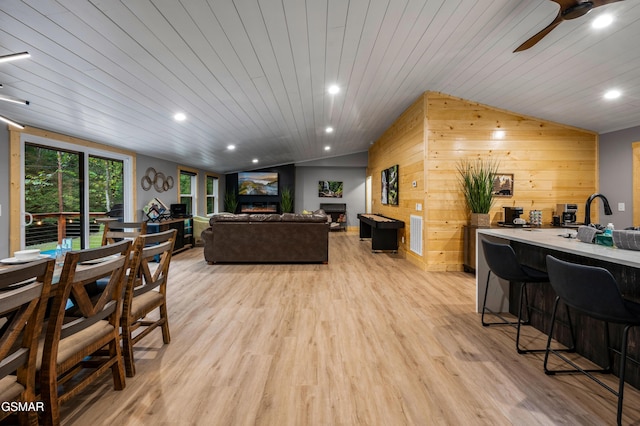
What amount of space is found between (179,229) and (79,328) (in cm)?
530

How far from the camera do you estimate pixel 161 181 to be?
255 inches

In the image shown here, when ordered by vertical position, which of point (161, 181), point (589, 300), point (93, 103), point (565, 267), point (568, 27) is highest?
point (568, 27)

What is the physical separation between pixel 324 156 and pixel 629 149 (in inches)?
300

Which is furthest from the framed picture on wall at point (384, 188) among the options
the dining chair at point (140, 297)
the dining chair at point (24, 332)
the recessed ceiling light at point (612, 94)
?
the dining chair at point (24, 332)

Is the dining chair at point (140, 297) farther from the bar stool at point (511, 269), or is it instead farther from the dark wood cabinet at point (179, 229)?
the dark wood cabinet at point (179, 229)

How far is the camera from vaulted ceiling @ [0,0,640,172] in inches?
79.0

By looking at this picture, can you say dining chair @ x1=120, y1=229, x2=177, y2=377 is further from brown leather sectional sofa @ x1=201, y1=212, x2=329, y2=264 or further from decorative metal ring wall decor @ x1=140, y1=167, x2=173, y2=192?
decorative metal ring wall decor @ x1=140, y1=167, x2=173, y2=192

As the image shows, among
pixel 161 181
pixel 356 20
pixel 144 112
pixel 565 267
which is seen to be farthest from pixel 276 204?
pixel 565 267

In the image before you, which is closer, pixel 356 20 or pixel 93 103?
pixel 356 20

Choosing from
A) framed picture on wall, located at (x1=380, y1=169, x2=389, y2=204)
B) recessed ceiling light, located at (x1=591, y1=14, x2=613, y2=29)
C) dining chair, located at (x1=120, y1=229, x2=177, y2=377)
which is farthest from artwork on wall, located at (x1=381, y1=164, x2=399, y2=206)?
dining chair, located at (x1=120, y1=229, x2=177, y2=377)

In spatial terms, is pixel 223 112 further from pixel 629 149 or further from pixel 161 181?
pixel 629 149

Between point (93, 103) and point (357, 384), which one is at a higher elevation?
point (93, 103)

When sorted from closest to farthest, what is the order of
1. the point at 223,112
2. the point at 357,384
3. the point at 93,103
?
the point at 357,384
the point at 93,103
the point at 223,112

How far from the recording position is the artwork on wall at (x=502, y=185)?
465 centimetres
